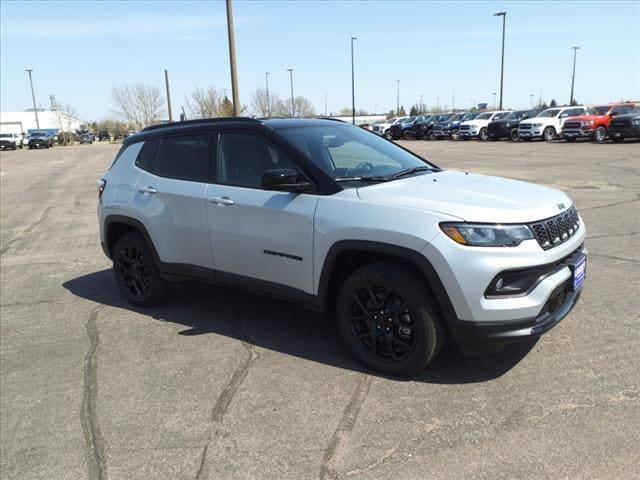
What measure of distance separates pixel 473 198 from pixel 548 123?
2940 cm

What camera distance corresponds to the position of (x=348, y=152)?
4.48 m

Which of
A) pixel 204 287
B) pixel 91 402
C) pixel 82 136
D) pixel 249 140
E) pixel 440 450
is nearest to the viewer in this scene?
pixel 440 450

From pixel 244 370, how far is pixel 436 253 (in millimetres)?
1645

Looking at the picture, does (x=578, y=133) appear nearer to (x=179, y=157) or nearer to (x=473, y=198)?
(x=179, y=157)

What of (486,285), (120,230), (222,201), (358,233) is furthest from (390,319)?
(120,230)

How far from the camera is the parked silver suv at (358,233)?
3258 millimetres

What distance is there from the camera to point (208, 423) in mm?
3303

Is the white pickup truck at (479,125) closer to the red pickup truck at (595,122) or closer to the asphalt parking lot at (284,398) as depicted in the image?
the red pickup truck at (595,122)

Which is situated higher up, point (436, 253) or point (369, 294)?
point (436, 253)

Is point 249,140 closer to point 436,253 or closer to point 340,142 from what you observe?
point 340,142

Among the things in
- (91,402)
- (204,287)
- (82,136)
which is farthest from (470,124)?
(82,136)

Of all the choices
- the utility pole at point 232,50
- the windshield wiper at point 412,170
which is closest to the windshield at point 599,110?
the utility pole at point 232,50

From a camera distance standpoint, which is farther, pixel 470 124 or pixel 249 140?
pixel 470 124

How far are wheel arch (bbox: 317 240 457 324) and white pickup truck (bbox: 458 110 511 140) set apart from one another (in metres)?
33.8
